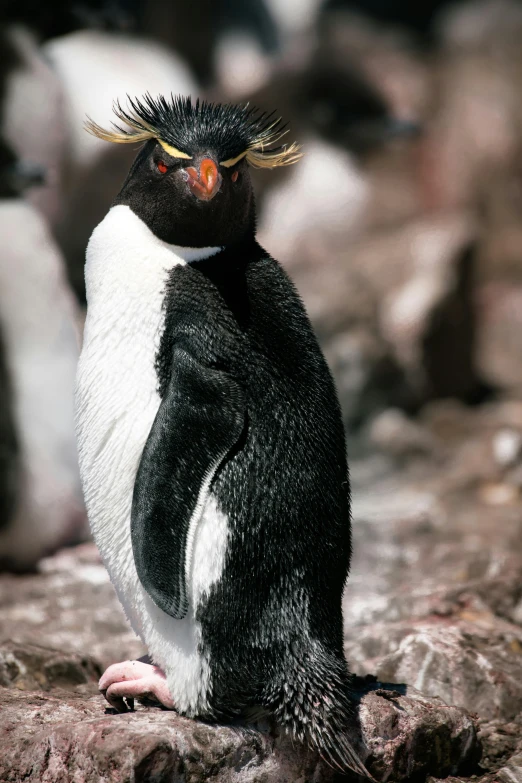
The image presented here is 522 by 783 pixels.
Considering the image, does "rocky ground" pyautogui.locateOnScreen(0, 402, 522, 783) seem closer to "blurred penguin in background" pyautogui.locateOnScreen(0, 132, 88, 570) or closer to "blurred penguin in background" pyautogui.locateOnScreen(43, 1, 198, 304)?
"blurred penguin in background" pyautogui.locateOnScreen(0, 132, 88, 570)

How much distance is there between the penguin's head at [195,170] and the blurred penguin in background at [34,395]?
1.89 m

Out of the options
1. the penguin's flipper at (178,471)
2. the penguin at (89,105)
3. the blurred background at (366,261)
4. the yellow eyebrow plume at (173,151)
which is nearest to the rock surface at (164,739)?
the penguin's flipper at (178,471)

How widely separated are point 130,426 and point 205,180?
1.85 feet

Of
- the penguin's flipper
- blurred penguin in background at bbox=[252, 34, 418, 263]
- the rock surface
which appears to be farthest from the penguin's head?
blurred penguin in background at bbox=[252, 34, 418, 263]

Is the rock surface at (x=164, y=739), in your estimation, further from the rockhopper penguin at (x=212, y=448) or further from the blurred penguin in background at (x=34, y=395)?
the blurred penguin in background at (x=34, y=395)

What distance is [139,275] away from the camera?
2.35m

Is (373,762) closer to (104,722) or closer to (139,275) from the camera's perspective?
(104,722)

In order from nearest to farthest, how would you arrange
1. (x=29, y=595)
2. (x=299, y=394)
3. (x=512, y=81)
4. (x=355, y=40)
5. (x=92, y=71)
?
(x=299, y=394) < (x=29, y=595) < (x=92, y=71) < (x=512, y=81) < (x=355, y=40)

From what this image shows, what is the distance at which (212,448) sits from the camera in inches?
86.4

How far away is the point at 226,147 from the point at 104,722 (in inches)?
50.1

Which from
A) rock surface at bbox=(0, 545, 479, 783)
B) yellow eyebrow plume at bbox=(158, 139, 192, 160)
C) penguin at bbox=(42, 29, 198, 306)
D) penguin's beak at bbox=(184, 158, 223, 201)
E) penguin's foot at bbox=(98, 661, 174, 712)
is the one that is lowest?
rock surface at bbox=(0, 545, 479, 783)

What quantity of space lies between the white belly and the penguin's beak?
17 centimetres

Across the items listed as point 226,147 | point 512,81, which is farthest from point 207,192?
point 512,81

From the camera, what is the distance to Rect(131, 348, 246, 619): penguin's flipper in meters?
2.17
